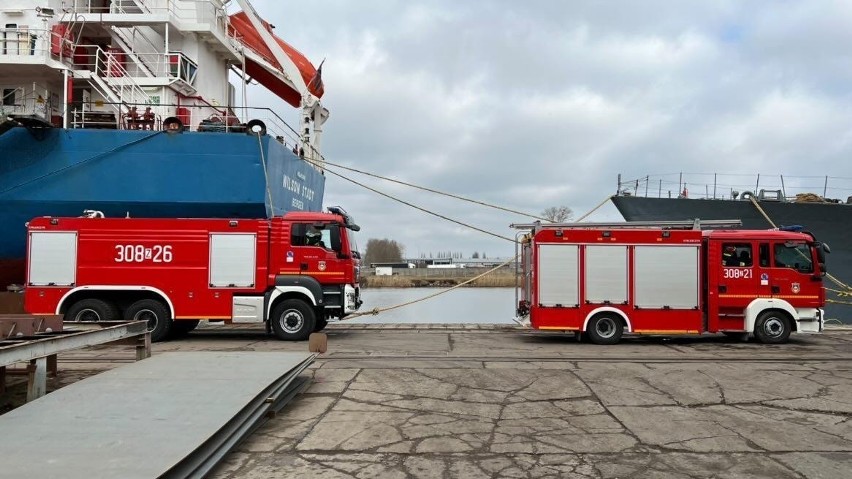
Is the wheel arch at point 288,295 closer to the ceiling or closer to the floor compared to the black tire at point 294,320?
closer to the ceiling

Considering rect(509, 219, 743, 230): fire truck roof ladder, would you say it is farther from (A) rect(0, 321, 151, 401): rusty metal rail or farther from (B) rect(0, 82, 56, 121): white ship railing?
(B) rect(0, 82, 56, 121): white ship railing

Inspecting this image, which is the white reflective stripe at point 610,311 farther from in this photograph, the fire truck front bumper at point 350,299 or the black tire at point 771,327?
the fire truck front bumper at point 350,299

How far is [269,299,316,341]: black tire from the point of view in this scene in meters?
13.4

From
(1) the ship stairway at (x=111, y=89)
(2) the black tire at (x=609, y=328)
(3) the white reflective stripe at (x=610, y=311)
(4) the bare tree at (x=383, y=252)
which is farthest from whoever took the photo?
(4) the bare tree at (x=383, y=252)

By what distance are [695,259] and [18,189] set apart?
15.6 m

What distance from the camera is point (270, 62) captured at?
66.2 ft

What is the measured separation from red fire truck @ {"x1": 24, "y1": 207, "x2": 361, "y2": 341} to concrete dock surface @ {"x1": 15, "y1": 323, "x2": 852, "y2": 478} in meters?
1.86

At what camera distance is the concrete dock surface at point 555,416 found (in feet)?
16.4

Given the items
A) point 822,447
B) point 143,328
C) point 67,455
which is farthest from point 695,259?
point 67,455

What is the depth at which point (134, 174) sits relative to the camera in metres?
14.9

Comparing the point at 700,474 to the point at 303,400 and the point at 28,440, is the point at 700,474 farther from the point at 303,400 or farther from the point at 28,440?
the point at 28,440

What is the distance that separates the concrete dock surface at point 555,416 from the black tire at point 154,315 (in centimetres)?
151

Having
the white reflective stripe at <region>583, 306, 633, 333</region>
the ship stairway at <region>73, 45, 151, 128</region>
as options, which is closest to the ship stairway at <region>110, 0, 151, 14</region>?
the ship stairway at <region>73, 45, 151, 128</region>

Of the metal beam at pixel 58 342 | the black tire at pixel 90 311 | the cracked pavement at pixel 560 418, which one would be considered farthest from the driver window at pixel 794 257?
the black tire at pixel 90 311
